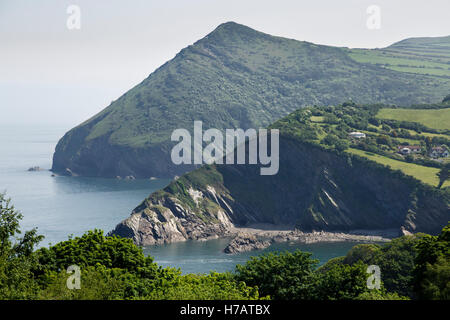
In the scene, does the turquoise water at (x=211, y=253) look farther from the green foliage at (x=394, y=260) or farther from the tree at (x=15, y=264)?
the tree at (x=15, y=264)

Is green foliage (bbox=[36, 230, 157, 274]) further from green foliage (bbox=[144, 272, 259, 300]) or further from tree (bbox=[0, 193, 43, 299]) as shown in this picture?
green foliage (bbox=[144, 272, 259, 300])

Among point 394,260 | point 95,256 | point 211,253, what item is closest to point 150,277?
point 95,256

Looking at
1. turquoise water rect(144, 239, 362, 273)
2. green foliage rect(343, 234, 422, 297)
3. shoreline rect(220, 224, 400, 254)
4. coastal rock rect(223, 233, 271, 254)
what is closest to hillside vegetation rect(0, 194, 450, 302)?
green foliage rect(343, 234, 422, 297)

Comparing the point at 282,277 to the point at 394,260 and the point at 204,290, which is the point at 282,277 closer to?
the point at 204,290

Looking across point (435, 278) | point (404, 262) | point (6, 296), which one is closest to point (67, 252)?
point (6, 296)

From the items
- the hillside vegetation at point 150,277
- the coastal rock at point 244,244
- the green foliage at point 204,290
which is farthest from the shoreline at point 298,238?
the green foliage at point 204,290
